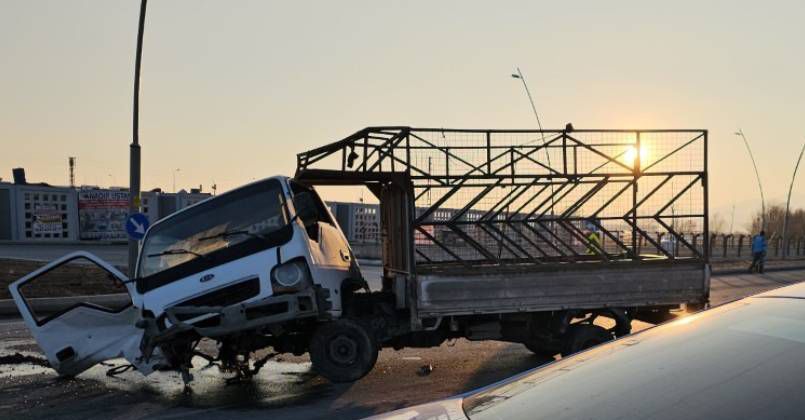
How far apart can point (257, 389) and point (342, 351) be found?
113 cm

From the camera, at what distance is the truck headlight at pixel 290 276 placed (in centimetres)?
705

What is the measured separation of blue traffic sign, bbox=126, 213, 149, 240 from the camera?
1523 centimetres

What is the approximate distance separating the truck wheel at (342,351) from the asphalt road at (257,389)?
26 cm

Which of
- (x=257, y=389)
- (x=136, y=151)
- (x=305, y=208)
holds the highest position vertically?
(x=136, y=151)

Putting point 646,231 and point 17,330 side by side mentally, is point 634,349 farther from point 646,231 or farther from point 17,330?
point 17,330

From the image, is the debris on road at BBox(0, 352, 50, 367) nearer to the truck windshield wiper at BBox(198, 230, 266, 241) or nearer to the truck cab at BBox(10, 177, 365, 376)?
the truck cab at BBox(10, 177, 365, 376)

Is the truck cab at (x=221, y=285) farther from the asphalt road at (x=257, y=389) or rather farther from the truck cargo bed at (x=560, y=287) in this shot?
the truck cargo bed at (x=560, y=287)

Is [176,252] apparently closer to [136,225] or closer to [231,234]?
[231,234]

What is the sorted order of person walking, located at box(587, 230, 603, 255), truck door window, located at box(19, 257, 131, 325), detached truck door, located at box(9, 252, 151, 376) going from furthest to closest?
truck door window, located at box(19, 257, 131, 325), person walking, located at box(587, 230, 603, 255), detached truck door, located at box(9, 252, 151, 376)

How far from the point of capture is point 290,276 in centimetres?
708

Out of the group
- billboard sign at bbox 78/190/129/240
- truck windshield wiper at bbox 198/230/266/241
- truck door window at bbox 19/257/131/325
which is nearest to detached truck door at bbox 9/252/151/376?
truck windshield wiper at bbox 198/230/266/241

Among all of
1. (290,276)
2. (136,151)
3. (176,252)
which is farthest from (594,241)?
(136,151)

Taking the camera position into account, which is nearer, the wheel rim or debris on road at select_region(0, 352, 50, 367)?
the wheel rim

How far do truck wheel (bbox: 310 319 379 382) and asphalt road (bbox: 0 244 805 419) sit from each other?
0.26 meters
